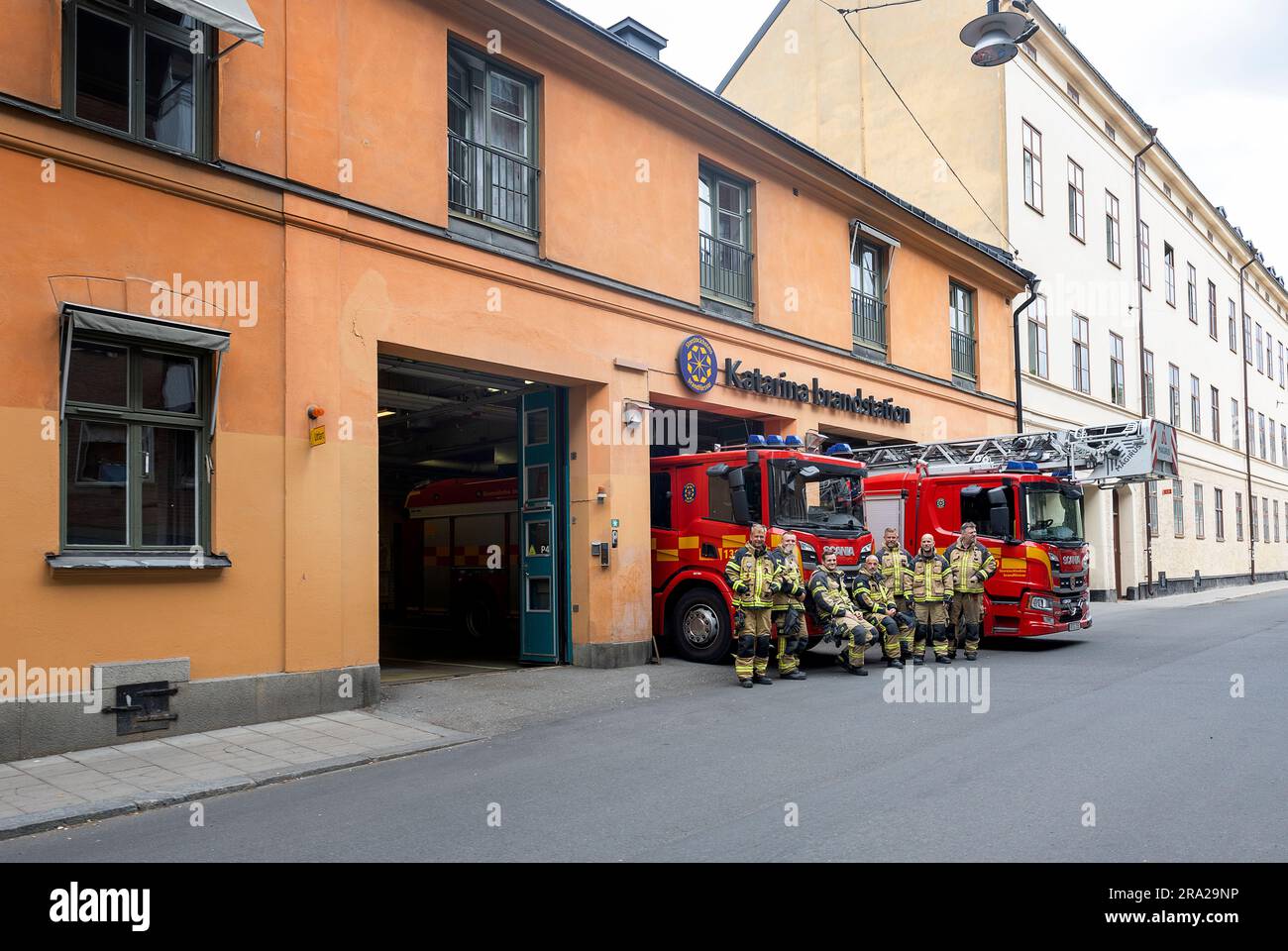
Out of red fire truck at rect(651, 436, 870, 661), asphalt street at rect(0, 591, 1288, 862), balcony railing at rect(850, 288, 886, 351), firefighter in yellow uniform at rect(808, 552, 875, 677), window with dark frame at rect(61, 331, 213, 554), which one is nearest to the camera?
asphalt street at rect(0, 591, 1288, 862)

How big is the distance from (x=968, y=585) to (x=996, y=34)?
805 centimetres

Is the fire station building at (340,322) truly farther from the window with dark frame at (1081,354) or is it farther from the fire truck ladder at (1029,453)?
the window with dark frame at (1081,354)

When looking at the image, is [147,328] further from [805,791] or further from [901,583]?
[901,583]

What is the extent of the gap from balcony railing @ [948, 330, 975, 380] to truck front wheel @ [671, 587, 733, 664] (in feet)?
38.5

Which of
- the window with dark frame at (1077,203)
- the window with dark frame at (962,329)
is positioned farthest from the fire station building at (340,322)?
the window with dark frame at (1077,203)

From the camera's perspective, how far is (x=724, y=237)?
16359mm

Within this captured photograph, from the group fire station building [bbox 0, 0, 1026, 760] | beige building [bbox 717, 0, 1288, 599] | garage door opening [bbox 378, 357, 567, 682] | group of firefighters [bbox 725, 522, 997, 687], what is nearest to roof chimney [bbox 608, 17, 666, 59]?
fire station building [bbox 0, 0, 1026, 760]

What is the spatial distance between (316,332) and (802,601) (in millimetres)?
6317

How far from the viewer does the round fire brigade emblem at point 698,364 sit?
14781 millimetres

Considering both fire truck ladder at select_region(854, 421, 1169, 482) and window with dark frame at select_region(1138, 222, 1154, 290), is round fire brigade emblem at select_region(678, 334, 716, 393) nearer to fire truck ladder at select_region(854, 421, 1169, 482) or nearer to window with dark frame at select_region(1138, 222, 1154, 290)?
fire truck ladder at select_region(854, 421, 1169, 482)

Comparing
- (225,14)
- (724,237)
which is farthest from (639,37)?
(225,14)

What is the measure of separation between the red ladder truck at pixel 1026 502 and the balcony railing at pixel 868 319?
268cm

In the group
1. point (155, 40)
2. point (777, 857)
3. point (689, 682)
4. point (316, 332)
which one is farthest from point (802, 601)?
point (155, 40)

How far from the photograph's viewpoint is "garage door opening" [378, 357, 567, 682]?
541 inches
